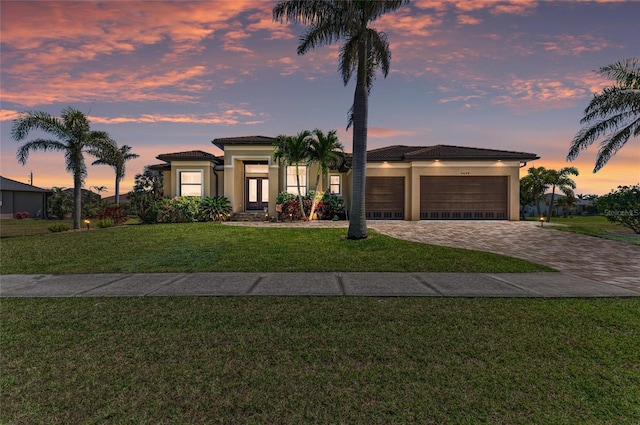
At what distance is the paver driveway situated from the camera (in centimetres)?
790

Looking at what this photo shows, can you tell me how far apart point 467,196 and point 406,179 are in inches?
165

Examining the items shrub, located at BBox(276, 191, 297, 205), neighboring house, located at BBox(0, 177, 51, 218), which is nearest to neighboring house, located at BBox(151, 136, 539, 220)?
shrub, located at BBox(276, 191, 297, 205)

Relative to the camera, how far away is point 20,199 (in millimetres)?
35469

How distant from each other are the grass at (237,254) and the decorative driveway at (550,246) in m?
1.21

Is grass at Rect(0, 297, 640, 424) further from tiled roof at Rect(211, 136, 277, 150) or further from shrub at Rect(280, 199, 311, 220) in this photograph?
tiled roof at Rect(211, 136, 277, 150)

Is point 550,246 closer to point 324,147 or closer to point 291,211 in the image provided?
point 324,147

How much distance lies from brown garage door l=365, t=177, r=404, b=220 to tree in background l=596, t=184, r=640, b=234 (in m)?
11.9

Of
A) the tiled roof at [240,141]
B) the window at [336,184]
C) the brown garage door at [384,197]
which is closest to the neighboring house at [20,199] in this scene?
the tiled roof at [240,141]

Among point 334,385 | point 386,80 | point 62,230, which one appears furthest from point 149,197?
point 334,385

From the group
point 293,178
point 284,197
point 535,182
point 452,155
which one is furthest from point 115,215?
point 535,182

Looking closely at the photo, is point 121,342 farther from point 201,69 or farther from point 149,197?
point 149,197

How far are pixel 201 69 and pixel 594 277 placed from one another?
18150 mm

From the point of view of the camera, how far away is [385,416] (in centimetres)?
240

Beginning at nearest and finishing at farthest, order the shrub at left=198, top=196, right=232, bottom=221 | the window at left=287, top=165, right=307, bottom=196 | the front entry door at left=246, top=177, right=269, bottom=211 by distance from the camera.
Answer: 1. the shrub at left=198, top=196, right=232, bottom=221
2. the window at left=287, top=165, right=307, bottom=196
3. the front entry door at left=246, top=177, right=269, bottom=211
